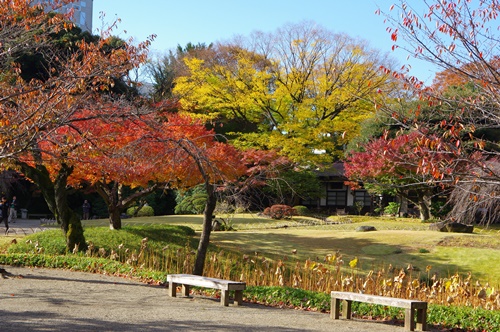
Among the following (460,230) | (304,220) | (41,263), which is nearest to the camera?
(41,263)

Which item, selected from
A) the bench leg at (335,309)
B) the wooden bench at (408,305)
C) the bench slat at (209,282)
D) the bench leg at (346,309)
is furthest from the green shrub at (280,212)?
the wooden bench at (408,305)

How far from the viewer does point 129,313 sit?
7.97 metres

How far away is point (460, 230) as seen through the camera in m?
22.6

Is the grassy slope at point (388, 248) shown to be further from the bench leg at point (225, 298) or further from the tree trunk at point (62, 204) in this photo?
the bench leg at point (225, 298)

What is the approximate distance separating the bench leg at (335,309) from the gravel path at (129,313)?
0.11 meters

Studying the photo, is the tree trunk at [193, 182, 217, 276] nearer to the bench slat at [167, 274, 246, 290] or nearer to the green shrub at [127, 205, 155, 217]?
the bench slat at [167, 274, 246, 290]

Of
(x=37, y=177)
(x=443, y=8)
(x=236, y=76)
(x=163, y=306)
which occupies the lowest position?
(x=163, y=306)

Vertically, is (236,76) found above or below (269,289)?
above

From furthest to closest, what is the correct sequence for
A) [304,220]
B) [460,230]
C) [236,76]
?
[236,76]
[304,220]
[460,230]

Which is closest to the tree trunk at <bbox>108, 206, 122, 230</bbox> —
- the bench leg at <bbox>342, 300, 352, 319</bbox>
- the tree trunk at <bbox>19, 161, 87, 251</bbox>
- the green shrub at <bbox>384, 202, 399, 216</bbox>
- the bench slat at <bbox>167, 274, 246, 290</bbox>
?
the tree trunk at <bbox>19, 161, 87, 251</bbox>

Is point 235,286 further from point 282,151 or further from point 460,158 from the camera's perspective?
point 282,151

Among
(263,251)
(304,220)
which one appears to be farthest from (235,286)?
(304,220)

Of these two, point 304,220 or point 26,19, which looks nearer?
point 26,19

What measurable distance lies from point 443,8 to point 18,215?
2925cm
